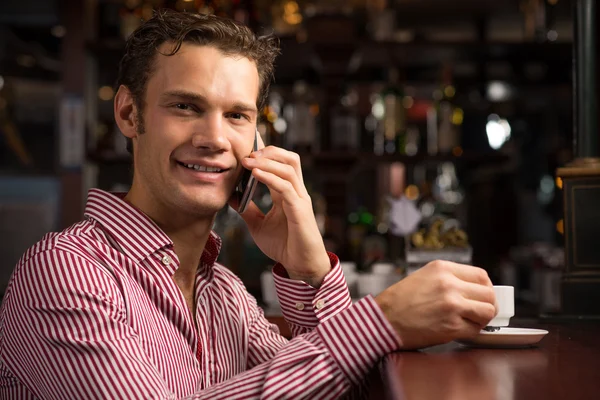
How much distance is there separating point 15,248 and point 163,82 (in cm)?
413

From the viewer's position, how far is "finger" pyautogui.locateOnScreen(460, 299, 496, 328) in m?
1.10

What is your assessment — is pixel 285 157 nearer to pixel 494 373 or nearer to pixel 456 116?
pixel 494 373

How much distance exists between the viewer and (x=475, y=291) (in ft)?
3.67

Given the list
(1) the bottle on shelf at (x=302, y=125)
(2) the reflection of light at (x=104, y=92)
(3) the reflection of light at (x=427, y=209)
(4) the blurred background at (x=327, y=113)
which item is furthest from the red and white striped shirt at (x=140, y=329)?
(2) the reflection of light at (x=104, y=92)

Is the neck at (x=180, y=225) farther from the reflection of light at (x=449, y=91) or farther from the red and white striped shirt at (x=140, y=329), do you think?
the reflection of light at (x=449, y=91)

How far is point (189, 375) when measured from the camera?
1.34 m

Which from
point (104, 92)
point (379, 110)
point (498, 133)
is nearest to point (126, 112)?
point (379, 110)

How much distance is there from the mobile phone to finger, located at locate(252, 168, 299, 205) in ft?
0.08

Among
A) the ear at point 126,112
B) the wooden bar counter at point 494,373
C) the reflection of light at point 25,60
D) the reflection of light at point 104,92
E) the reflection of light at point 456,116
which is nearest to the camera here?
the wooden bar counter at point 494,373

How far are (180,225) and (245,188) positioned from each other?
0.13 meters

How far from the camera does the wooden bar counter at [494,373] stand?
858mm

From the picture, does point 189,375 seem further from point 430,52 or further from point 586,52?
point 430,52

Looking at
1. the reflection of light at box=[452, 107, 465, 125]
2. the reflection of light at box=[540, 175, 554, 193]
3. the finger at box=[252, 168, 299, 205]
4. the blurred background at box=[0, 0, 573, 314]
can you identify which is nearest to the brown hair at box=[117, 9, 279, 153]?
the finger at box=[252, 168, 299, 205]

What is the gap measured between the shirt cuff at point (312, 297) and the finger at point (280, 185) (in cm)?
14
